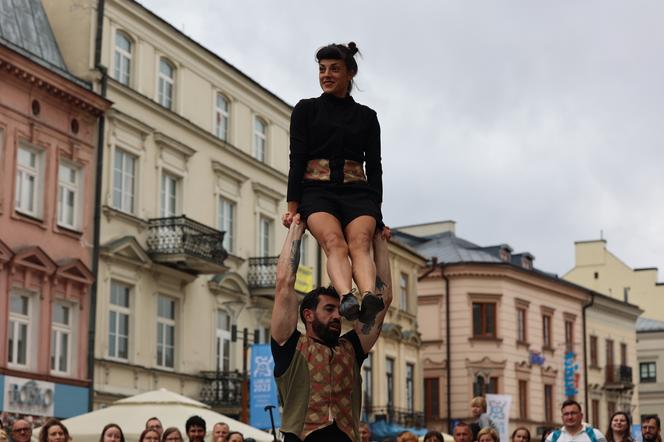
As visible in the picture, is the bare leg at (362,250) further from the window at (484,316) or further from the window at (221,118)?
the window at (484,316)

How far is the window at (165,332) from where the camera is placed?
3428 centimetres

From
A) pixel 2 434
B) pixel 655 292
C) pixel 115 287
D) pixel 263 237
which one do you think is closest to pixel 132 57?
pixel 115 287

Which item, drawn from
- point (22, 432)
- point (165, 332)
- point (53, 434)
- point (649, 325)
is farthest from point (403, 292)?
point (53, 434)

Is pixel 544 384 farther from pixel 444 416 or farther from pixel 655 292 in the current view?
pixel 655 292

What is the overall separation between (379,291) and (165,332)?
85.6 ft

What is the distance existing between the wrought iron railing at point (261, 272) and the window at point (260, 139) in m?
3.26

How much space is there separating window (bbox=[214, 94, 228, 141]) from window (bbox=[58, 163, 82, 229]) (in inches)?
279

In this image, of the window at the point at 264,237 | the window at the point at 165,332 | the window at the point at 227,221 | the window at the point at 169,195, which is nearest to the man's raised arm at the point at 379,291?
the window at the point at 165,332

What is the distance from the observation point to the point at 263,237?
4034 centimetres

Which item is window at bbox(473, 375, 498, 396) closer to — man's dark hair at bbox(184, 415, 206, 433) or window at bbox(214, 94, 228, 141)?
window at bbox(214, 94, 228, 141)

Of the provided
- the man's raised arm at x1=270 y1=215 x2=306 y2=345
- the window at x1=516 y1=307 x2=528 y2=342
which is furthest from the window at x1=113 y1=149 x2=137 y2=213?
the window at x1=516 y1=307 x2=528 y2=342

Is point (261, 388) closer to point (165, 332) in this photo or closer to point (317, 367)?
point (165, 332)

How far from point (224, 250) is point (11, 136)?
303 inches

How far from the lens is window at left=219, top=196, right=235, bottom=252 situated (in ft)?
124
